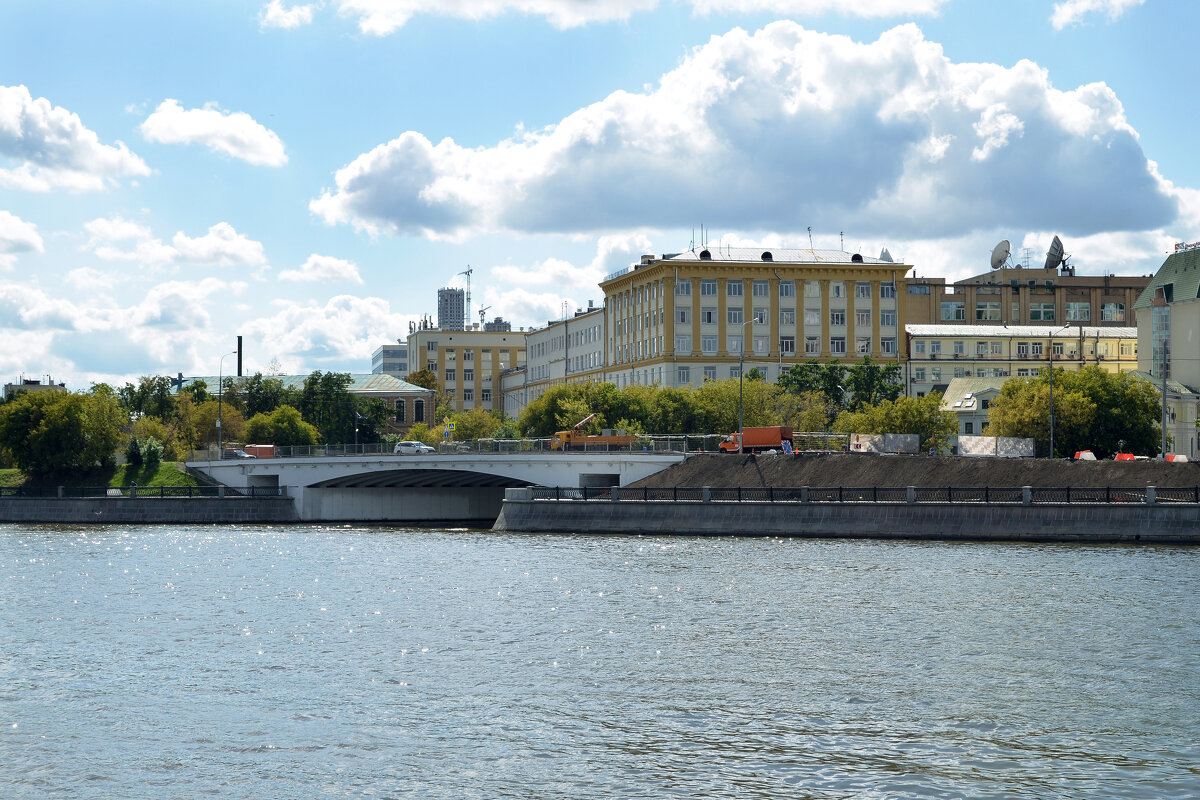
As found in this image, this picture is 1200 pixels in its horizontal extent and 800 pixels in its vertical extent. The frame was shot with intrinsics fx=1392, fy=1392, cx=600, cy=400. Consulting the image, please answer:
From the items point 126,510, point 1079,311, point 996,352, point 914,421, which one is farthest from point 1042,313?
point 126,510

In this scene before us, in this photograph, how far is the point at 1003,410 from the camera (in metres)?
104

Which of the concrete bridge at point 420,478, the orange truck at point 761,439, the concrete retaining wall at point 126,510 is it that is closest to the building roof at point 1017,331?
the orange truck at point 761,439

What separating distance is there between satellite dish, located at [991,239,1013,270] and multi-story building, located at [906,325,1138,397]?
951 inches

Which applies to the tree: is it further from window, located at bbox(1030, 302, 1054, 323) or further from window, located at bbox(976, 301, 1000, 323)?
window, located at bbox(1030, 302, 1054, 323)

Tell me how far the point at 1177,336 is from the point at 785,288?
135ft

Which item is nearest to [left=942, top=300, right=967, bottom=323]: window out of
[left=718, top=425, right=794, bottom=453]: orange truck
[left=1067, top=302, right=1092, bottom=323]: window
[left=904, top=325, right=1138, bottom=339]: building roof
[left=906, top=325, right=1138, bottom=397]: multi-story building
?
[left=1067, top=302, right=1092, bottom=323]: window

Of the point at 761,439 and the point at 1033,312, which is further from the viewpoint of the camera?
the point at 1033,312

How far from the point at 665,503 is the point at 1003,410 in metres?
33.2

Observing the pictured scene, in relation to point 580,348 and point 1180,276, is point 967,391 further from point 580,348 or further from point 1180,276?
point 580,348

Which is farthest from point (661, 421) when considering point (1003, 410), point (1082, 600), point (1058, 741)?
point (1058, 741)

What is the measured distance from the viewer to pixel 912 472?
282 ft

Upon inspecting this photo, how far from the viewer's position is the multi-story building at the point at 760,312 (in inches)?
5969

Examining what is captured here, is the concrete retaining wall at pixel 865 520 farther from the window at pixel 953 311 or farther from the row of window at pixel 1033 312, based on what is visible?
the row of window at pixel 1033 312

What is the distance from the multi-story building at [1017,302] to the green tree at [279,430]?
88.5 meters
